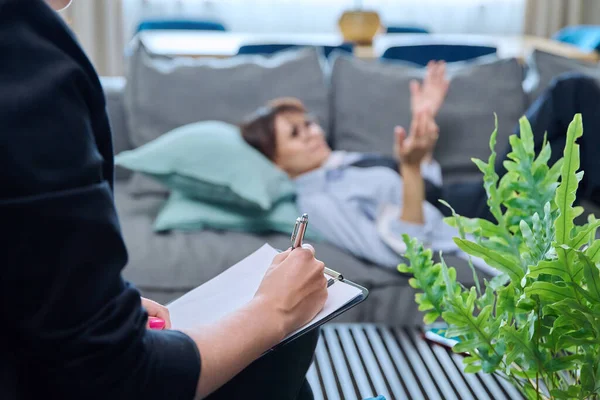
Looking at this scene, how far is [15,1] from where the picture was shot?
62 centimetres

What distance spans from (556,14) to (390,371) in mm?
4529

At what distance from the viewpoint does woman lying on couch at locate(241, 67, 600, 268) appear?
2080 mm

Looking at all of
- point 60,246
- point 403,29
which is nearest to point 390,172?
point 60,246

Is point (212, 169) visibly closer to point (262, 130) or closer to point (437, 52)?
point (262, 130)

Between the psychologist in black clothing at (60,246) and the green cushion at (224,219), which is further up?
the psychologist in black clothing at (60,246)

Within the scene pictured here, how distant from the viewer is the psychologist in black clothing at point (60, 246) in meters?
0.61

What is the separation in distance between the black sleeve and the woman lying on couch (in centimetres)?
140

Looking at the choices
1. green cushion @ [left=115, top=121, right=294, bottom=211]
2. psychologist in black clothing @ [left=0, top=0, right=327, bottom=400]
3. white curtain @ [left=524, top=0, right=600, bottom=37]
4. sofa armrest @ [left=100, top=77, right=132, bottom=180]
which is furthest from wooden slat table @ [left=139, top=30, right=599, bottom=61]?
psychologist in black clothing @ [left=0, top=0, right=327, bottom=400]

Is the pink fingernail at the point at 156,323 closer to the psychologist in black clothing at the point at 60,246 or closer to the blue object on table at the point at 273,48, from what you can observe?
the psychologist in black clothing at the point at 60,246

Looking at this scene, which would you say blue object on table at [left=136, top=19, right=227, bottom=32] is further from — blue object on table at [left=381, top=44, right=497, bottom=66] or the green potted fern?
the green potted fern

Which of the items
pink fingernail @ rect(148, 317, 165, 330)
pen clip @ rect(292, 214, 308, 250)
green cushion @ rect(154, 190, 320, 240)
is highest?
pen clip @ rect(292, 214, 308, 250)

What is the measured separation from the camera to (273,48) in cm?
332

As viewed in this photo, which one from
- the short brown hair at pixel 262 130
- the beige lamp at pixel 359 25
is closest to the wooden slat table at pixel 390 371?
the short brown hair at pixel 262 130

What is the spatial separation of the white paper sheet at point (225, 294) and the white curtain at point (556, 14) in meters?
4.62
